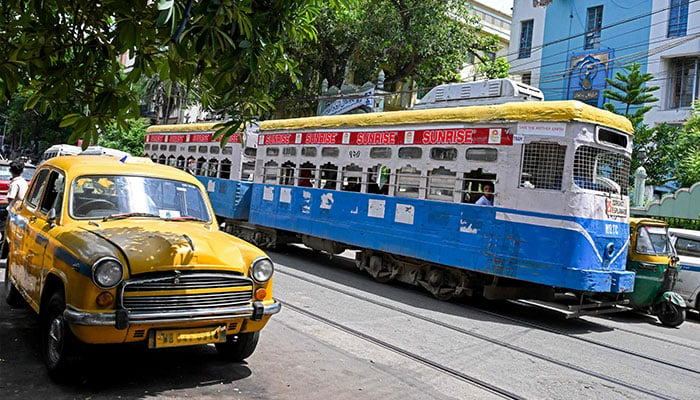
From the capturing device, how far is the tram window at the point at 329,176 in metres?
13.1

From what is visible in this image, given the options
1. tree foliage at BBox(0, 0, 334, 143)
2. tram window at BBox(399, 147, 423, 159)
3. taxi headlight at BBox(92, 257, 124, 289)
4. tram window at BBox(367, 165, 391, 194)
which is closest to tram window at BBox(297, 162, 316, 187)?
tram window at BBox(367, 165, 391, 194)

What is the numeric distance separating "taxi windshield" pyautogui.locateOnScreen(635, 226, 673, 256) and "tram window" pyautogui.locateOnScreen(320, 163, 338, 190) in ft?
20.0

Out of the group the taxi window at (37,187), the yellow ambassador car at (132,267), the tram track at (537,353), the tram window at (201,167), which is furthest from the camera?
the tram window at (201,167)

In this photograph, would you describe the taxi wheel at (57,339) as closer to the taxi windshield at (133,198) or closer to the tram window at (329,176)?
the taxi windshield at (133,198)

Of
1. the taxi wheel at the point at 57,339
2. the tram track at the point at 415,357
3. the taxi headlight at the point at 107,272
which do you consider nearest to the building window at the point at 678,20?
the tram track at the point at 415,357

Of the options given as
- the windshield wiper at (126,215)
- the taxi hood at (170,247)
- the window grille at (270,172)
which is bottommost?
the taxi hood at (170,247)

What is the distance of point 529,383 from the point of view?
20.1ft

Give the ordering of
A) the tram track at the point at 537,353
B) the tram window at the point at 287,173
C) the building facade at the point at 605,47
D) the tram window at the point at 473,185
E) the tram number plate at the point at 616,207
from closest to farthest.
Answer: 1. the tram track at the point at 537,353
2. the tram number plate at the point at 616,207
3. the tram window at the point at 473,185
4. the tram window at the point at 287,173
5. the building facade at the point at 605,47

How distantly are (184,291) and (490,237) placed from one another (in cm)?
614

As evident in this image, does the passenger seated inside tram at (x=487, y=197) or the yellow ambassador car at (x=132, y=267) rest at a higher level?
the passenger seated inside tram at (x=487, y=197)

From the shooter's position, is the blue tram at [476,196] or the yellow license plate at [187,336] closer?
the yellow license plate at [187,336]

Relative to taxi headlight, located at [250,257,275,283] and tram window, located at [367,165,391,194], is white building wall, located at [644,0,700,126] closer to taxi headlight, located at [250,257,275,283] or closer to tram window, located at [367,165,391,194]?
tram window, located at [367,165,391,194]

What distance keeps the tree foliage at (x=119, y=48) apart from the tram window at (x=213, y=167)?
12431 millimetres

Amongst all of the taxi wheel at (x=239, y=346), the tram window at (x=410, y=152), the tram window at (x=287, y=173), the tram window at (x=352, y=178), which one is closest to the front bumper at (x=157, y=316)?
the taxi wheel at (x=239, y=346)
